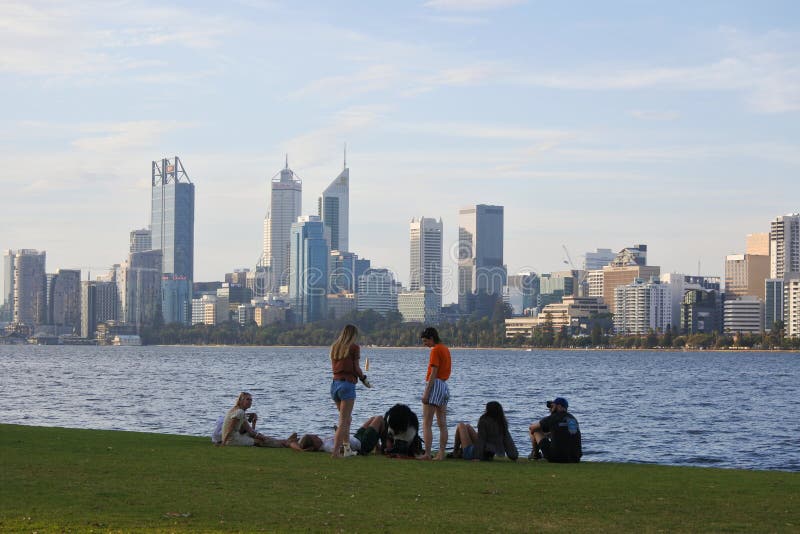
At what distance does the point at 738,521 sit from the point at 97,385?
7363cm

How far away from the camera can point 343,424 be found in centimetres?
2197

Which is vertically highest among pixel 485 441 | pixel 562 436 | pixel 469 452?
pixel 562 436

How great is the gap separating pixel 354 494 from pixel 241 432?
7.87 m

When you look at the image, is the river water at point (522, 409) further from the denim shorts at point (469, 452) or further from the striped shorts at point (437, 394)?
the striped shorts at point (437, 394)

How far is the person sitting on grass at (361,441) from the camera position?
2312cm

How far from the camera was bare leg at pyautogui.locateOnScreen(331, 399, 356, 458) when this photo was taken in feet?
71.9

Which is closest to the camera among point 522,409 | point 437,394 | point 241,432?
point 437,394

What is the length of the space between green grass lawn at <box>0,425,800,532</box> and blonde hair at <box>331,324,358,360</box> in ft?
6.03

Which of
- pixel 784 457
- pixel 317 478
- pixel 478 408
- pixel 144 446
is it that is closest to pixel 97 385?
pixel 478 408

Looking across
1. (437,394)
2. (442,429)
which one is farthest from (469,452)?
(437,394)

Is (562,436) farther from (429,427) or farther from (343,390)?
(343,390)

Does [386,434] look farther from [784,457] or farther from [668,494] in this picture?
[784,457]

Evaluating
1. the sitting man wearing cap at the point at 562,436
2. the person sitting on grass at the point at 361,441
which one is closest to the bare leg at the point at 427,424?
the person sitting on grass at the point at 361,441

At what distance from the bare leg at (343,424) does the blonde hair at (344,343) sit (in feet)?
2.64
